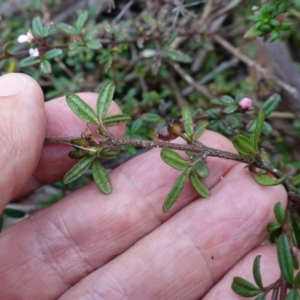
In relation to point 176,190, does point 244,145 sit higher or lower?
higher

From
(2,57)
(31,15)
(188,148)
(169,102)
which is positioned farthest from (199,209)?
(31,15)

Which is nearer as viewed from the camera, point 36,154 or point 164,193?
point 36,154

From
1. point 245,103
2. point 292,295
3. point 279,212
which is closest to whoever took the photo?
point 292,295

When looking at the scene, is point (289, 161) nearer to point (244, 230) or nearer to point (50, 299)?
point (244, 230)

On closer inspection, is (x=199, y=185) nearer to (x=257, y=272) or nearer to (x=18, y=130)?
(x=257, y=272)

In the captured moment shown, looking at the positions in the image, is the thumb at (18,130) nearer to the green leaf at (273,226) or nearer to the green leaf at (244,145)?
the green leaf at (244,145)

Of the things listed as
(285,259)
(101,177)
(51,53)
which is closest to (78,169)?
(101,177)

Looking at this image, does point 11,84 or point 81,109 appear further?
point 81,109
